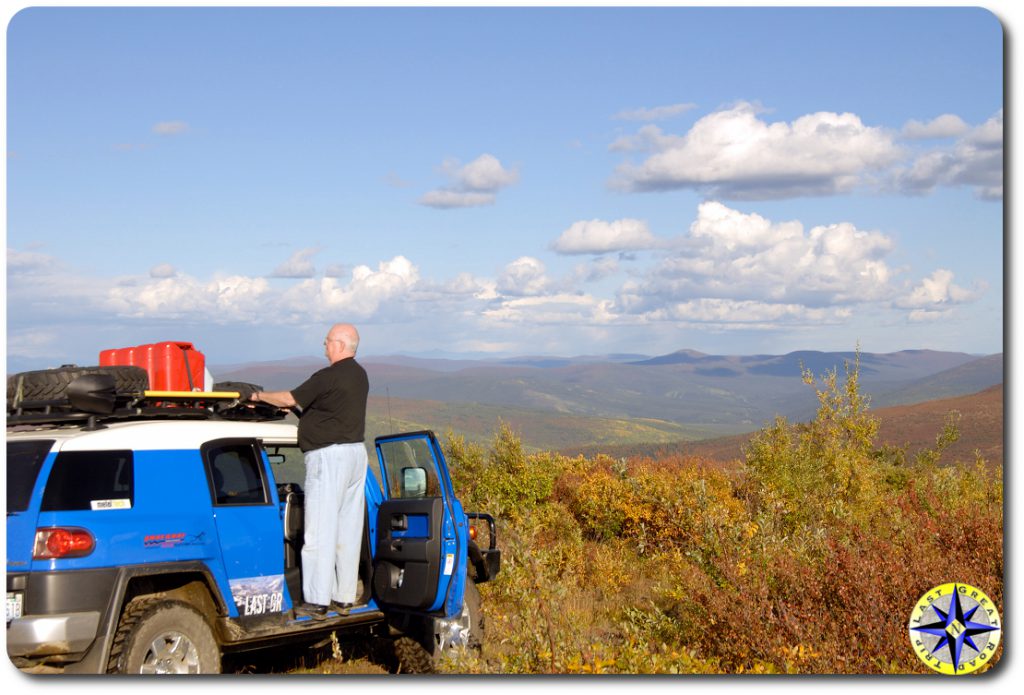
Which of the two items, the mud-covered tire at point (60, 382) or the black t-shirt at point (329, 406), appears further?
the black t-shirt at point (329, 406)

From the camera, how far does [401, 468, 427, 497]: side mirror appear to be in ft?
26.0

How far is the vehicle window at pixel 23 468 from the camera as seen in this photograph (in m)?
5.86

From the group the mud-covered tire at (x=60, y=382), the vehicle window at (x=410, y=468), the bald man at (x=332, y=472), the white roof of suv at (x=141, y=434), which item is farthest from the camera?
the vehicle window at (x=410, y=468)

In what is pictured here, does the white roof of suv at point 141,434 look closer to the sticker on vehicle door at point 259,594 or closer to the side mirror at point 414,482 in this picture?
the sticker on vehicle door at point 259,594

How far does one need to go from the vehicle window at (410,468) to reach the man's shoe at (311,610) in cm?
120

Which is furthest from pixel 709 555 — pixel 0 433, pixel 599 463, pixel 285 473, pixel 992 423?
pixel 992 423

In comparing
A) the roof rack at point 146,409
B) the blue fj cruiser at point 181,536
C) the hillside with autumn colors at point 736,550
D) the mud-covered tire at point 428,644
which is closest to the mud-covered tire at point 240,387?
the blue fj cruiser at point 181,536

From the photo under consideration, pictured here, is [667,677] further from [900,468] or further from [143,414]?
[900,468]

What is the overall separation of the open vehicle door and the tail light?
2.35 metres

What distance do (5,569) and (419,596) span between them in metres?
2.77

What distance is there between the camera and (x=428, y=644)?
7809 mm

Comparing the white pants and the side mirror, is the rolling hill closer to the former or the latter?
the side mirror

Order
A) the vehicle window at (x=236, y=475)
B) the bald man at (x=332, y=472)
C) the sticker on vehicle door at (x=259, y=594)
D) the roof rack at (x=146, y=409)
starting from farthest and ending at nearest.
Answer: the bald man at (x=332, y=472) < the vehicle window at (x=236, y=475) < the sticker on vehicle door at (x=259, y=594) < the roof rack at (x=146, y=409)

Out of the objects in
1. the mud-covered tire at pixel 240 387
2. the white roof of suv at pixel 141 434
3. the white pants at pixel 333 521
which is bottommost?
the white pants at pixel 333 521
